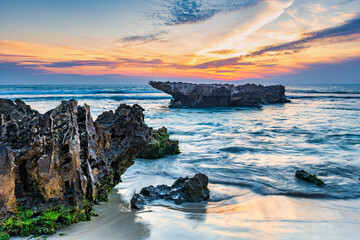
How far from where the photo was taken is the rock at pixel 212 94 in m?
30.1

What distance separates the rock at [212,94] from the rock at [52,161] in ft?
84.8

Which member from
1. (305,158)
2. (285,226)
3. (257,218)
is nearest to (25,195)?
(257,218)

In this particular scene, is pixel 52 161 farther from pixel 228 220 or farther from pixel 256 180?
pixel 256 180

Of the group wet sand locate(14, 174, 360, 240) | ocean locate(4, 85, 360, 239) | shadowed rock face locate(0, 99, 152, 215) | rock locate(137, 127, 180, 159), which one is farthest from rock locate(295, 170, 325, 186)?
shadowed rock face locate(0, 99, 152, 215)

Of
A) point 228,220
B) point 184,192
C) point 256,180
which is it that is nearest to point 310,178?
point 256,180

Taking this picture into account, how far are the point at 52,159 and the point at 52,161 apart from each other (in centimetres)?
3

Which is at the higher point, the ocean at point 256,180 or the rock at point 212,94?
the rock at point 212,94

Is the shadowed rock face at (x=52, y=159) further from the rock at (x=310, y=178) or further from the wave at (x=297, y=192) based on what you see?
the rock at (x=310, y=178)

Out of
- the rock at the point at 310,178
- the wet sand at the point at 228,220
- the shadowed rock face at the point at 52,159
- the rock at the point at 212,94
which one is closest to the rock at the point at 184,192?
the wet sand at the point at 228,220

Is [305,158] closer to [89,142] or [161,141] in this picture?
[161,141]

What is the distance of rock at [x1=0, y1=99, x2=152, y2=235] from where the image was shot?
10.0 ft

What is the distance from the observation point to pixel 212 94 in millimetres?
30391

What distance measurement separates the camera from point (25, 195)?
3172 millimetres

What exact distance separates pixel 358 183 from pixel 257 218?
3.79 m
